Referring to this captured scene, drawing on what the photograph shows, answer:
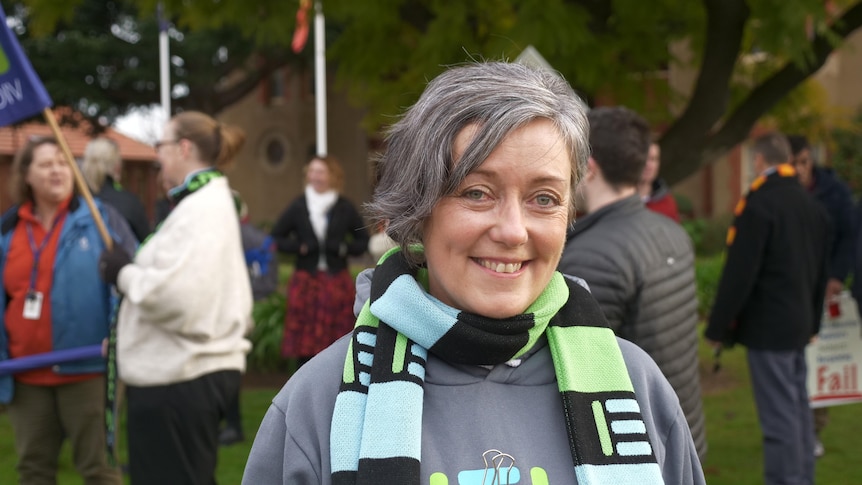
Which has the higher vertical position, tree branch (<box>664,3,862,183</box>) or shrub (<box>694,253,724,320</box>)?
tree branch (<box>664,3,862,183</box>)

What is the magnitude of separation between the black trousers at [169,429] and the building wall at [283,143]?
89.9 feet

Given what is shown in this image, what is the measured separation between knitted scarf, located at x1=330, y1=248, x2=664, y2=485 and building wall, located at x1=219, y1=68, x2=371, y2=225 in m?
29.9

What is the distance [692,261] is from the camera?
3.98 meters

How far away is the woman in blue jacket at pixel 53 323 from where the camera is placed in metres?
4.83

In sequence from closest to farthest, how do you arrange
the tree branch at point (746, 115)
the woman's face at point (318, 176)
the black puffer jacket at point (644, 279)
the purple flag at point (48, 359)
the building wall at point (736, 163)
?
the black puffer jacket at point (644, 279) → the purple flag at point (48, 359) → the tree branch at point (746, 115) → the woman's face at point (318, 176) → the building wall at point (736, 163)

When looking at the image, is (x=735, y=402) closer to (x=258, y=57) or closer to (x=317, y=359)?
(x=317, y=359)

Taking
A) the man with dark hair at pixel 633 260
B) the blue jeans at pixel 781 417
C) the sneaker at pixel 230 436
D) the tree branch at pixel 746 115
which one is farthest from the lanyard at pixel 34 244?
the tree branch at pixel 746 115

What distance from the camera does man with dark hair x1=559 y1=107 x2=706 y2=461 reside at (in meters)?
3.55

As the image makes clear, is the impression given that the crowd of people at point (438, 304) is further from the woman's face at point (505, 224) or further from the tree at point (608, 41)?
the tree at point (608, 41)

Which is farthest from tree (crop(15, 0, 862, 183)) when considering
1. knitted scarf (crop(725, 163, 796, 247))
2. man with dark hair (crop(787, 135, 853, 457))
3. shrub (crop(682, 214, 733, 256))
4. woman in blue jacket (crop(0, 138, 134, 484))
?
shrub (crop(682, 214, 733, 256))

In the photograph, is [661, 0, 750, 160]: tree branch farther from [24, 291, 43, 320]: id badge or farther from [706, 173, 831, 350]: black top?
[24, 291, 43, 320]: id badge

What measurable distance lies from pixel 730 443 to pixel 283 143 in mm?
27564

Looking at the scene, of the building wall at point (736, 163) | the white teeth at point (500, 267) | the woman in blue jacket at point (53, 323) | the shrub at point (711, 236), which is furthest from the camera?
the building wall at point (736, 163)

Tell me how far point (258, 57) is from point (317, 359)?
2747cm
